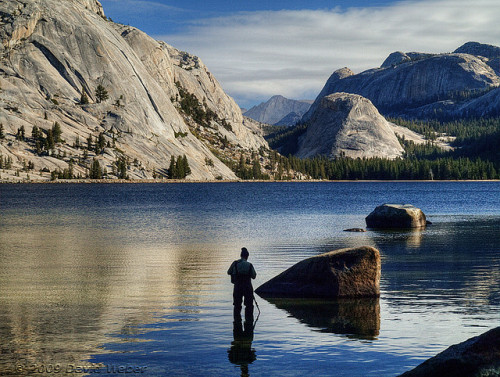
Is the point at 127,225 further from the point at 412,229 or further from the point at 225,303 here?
the point at 225,303

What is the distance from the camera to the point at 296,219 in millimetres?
83125

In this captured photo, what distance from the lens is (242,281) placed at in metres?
22.9

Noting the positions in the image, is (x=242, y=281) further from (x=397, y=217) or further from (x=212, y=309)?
(x=397, y=217)

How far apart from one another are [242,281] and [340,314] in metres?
4.83

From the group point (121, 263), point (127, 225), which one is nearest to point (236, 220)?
point (127, 225)

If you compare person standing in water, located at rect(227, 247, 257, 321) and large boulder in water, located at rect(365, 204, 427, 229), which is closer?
person standing in water, located at rect(227, 247, 257, 321)

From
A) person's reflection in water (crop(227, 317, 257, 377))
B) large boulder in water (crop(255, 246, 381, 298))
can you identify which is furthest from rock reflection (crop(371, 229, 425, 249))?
person's reflection in water (crop(227, 317, 257, 377))

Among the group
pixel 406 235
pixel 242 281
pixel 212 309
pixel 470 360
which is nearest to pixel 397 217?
pixel 406 235

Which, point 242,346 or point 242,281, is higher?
point 242,281

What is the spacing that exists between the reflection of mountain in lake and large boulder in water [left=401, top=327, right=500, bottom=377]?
25.3ft

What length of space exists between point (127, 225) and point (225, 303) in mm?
47362

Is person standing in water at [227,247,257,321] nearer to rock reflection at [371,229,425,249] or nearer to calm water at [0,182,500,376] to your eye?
calm water at [0,182,500,376]

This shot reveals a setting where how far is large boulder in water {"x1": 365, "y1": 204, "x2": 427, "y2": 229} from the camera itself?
66.5 m

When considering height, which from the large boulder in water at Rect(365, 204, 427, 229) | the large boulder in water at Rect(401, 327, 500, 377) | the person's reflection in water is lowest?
the person's reflection in water
